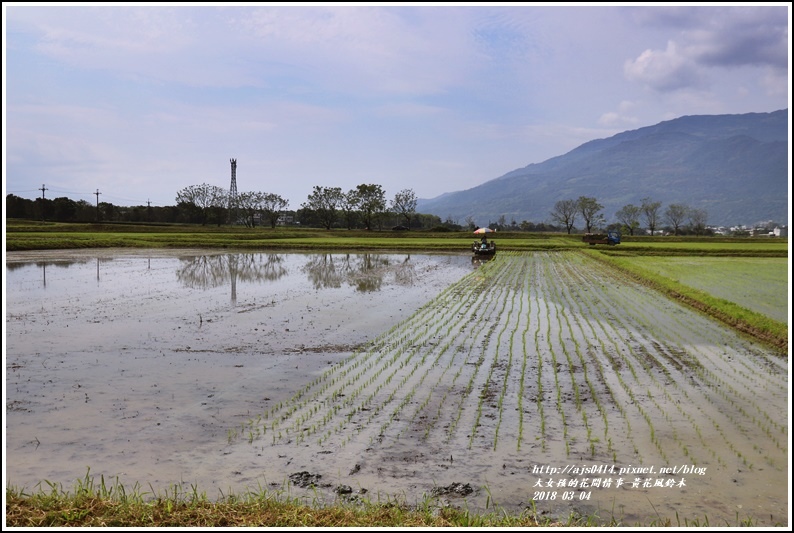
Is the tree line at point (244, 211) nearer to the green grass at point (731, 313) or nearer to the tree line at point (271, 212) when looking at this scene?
the tree line at point (271, 212)

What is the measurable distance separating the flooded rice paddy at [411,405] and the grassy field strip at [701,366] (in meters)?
0.04

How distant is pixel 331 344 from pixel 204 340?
225 cm

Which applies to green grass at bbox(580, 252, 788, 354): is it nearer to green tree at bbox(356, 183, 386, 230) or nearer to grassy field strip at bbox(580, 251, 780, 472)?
grassy field strip at bbox(580, 251, 780, 472)

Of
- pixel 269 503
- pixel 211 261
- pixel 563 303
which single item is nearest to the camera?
pixel 269 503

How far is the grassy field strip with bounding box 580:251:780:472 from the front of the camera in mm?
5797

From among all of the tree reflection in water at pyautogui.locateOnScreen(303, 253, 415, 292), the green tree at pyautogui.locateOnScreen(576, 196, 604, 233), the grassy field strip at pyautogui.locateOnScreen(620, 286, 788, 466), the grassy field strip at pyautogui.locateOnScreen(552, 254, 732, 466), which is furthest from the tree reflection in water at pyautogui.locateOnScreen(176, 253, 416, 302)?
the green tree at pyautogui.locateOnScreen(576, 196, 604, 233)

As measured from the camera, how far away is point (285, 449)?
205 inches

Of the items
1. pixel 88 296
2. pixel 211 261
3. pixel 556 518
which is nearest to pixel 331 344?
pixel 556 518

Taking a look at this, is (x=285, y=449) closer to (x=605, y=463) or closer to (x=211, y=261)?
(x=605, y=463)

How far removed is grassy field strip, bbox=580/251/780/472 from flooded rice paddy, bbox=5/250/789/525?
0.14ft

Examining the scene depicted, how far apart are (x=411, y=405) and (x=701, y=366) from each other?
471 cm

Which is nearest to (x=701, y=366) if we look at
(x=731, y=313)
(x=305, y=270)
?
(x=731, y=313)

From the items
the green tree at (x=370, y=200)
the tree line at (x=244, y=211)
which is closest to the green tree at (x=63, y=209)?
the tree line at (x=244, y=211)

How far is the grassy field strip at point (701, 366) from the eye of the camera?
5.80m
